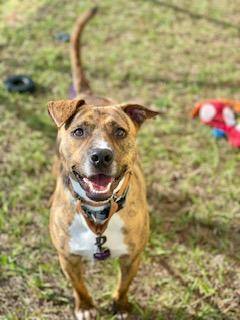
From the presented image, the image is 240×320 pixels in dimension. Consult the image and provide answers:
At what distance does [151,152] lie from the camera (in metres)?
5.08

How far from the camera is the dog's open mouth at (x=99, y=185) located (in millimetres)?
2795

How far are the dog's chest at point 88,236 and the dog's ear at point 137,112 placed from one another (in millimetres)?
624

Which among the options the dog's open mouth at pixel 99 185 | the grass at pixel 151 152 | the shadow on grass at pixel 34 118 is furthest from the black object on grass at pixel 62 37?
the dog's open mouth at pixel 99 185

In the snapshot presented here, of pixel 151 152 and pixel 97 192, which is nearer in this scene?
pixel 97 192

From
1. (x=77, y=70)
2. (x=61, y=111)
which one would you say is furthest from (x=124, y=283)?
(x=77, y=70)

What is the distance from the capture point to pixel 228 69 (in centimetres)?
633

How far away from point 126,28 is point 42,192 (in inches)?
139

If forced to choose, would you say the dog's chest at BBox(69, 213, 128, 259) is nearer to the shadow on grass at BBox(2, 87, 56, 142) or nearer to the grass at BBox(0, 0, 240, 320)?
the grass at BBox(0, 0, 240, 320)

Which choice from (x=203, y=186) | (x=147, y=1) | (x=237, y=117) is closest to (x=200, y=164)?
(x=203, y=186)

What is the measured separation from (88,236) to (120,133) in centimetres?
71

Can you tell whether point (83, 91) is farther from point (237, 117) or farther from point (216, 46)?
point (216, 46)

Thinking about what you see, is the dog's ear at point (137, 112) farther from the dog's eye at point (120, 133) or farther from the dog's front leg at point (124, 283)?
the dog's front leg at point (124, 283)

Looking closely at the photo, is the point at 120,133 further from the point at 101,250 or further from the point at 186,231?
the point at 186,231

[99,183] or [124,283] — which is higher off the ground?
[99,183]
